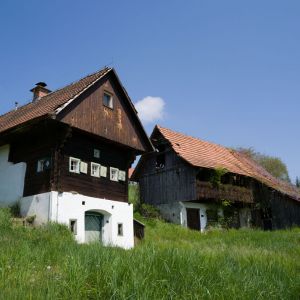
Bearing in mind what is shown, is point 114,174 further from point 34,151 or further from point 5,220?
point 5,220

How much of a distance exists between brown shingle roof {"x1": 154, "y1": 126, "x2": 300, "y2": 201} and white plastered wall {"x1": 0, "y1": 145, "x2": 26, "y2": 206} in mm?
13508

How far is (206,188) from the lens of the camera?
29.5 metres

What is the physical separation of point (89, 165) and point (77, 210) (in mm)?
2513

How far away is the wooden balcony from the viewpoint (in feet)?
95.7

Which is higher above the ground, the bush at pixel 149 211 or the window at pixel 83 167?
the window at pixel 83 167

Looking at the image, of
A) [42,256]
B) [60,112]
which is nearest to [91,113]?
[60,112]

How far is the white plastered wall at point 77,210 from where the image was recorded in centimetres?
1647

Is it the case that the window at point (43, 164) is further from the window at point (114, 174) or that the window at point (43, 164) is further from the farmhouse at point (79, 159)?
the window at point (114, 174)

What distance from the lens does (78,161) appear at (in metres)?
18.3

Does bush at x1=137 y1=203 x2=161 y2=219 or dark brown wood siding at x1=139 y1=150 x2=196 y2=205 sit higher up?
dark brown wood siding at x1=139 y1=150 x2=196 y2=205

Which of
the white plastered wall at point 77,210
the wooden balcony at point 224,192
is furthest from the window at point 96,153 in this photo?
the wooden balcony at point 224,192

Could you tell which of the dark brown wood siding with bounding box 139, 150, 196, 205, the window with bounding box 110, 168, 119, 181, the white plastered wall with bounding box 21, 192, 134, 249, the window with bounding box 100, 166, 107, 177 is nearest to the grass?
the white plastered wall with bounding box 21, 192, 134, 249

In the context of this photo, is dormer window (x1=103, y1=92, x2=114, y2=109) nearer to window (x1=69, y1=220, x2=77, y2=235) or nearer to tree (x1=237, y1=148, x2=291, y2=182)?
window (x1=69, y1=220, x2=77, y2=235)

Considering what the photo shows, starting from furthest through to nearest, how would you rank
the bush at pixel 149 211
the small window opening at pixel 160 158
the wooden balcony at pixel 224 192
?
the small window opening at pixel 160 158, the bush at pixel 149 211, the wooden balcony at pixel 224 192
